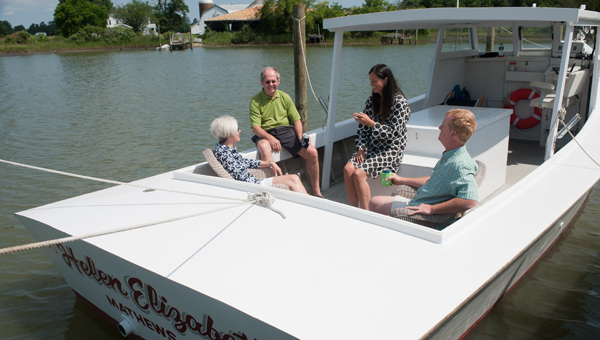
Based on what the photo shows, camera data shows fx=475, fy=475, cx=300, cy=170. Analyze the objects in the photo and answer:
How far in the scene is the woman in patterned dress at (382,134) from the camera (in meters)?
3.85

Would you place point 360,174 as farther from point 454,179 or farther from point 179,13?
point 179,13

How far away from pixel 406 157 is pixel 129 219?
2.34m

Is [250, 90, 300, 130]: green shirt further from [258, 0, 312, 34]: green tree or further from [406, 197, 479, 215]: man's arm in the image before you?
[258, 0, 312, 34]: green tree

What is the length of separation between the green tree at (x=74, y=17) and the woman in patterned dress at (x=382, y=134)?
265 ft

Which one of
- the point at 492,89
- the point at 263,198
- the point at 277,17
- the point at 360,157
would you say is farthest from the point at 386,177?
the point at 277,17

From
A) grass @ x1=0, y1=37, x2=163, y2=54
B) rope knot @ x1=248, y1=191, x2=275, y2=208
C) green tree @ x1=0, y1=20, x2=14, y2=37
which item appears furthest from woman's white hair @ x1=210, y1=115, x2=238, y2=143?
green tree @ x1=0, y1=20, x2=14, y2=37

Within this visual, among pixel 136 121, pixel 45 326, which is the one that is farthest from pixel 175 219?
pixel 136 121

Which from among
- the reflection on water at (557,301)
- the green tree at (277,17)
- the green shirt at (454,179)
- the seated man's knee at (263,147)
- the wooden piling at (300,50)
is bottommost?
the reflection on water at (557,301)

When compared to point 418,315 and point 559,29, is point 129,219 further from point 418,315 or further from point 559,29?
point 559,29

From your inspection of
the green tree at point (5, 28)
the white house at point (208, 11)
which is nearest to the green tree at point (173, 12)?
the white house at point (208, 11)

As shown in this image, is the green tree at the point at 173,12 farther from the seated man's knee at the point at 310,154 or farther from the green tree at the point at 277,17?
the seated man's knee at the point at 310,154

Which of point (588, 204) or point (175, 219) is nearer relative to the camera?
point (175, 219)

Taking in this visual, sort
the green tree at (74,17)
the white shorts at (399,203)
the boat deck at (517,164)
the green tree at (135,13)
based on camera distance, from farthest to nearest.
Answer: the green tree at (135,13) → the green tree at (74,17) → the boat deck at (517,164) → the white shorts at (399,203)

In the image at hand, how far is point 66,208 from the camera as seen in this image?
3252mm
